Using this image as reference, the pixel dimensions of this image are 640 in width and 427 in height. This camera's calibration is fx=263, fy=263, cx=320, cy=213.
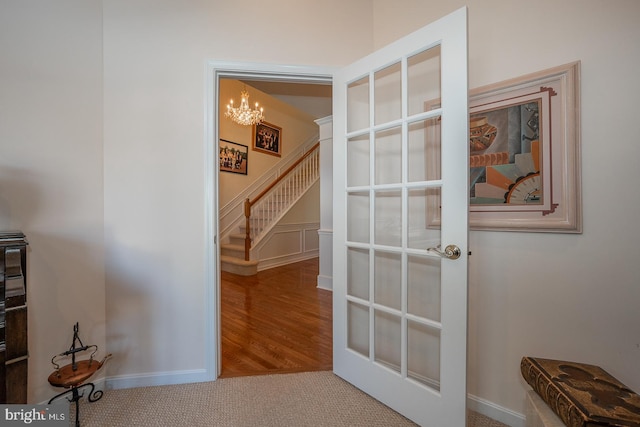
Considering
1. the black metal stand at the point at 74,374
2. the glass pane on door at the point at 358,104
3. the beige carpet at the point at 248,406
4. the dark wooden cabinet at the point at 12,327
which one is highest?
the glass pane on door at the point at 358,104

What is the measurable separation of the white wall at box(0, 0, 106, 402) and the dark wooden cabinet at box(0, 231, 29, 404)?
0.44 meters

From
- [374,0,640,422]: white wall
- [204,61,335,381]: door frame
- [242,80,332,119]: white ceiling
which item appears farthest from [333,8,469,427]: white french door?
[242,80,332,119]: white ceiling

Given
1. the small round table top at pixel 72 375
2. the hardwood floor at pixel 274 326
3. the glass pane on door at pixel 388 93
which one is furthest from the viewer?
the hardwood floor at pixel 274 326

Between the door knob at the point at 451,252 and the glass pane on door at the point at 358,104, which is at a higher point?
the glass pane on door at the point at 358,104

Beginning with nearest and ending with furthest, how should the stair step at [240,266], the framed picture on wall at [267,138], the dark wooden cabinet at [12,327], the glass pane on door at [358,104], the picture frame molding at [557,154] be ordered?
the dark wooden cabinet at [12,327], the picture frame molding at [557,154], the glass pane on door at [358,104], the stair step at [240,266], the framed picture on wall at [267,138]

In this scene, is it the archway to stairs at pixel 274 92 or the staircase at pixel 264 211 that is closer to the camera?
the archway to stairs at pixel 274 92

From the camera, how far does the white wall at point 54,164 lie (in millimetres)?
1431

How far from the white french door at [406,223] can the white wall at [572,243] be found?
0.33m

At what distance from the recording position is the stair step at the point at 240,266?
4800mm

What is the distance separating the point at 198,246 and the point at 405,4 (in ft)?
7.19

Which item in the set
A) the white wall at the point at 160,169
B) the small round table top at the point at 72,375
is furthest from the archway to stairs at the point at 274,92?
the small round table top at the point at 72,375

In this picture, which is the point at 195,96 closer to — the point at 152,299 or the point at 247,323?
the point at 152,299

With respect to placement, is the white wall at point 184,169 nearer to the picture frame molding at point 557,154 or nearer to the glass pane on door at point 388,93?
the picture frame molding at point 557,154

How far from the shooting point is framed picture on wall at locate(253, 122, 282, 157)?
611 cm
